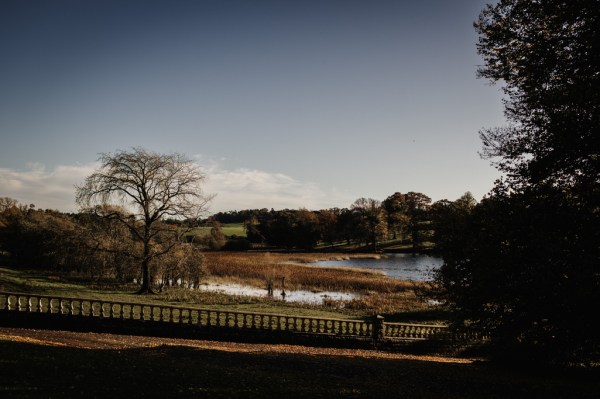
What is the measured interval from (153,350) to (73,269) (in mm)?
33881

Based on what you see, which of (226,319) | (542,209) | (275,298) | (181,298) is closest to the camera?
(542,209)

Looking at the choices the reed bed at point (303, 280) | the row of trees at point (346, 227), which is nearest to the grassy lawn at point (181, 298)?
the reed bed at point (303, 280)

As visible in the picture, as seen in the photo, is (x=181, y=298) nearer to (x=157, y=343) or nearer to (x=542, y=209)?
(x=157, y=343)

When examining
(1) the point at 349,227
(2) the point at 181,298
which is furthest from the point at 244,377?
(1) the point at 349,227

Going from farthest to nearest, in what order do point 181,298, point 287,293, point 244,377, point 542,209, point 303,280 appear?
point 303,280, point 287,293, point 181,298, point 542,209, point 244,377

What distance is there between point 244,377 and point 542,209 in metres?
10.8

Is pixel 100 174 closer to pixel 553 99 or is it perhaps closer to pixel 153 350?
pixel 153 350

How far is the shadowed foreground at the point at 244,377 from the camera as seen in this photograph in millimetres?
9227

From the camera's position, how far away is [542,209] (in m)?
12.9

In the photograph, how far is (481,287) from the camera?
1312 centimetres

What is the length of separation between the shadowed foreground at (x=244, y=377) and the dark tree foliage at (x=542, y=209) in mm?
1881

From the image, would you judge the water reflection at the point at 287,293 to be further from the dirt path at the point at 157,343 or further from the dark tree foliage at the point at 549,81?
the dark tree foliage at the point at 549,81

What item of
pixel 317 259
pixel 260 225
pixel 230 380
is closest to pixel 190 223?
pixel 230 380

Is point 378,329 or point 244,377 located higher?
point 244,377
